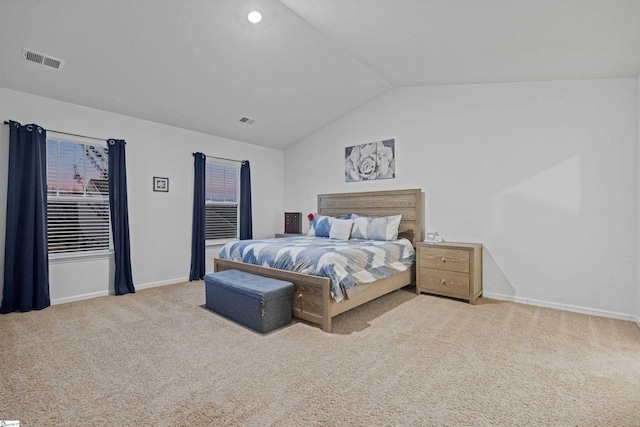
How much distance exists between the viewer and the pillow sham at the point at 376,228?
4.25 meters

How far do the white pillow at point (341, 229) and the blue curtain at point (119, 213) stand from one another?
8.90 feet

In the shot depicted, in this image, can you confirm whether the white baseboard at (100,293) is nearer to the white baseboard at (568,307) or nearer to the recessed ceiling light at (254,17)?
the recessed ceiling light at (254,17)

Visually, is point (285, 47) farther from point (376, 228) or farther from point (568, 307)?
point (568, 307)

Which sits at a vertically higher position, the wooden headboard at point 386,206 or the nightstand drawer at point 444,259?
the wooden headboard at point 386,206

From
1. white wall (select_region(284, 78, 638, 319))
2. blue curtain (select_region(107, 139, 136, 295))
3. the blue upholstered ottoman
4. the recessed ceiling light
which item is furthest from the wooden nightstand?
blue curtain (select_region(107, 139, 136, 295))

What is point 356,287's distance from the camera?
308cm

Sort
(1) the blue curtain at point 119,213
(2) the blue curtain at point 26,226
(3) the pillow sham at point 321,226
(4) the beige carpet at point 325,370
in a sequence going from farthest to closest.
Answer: (3) the pillow sham at point 321,226 < (1) the blue curtain at point 119,213 < (2) the blue curtain at point 26,226 < (4) the beige carpet at point 325,370

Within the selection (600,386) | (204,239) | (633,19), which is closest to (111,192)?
(204,239)

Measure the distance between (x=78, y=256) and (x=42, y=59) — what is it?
2.16 metres

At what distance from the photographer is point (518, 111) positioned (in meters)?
3.66

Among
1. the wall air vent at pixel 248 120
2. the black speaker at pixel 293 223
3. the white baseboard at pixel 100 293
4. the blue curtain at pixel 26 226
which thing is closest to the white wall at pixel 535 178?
the black speaker at pixel 293 223

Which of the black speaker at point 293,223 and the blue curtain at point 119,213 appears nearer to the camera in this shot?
the blue curtain at point 119,213

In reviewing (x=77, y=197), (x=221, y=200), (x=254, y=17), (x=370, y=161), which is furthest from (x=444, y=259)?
(x=77, y=197)

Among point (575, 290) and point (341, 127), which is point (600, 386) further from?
point (341, 127)
